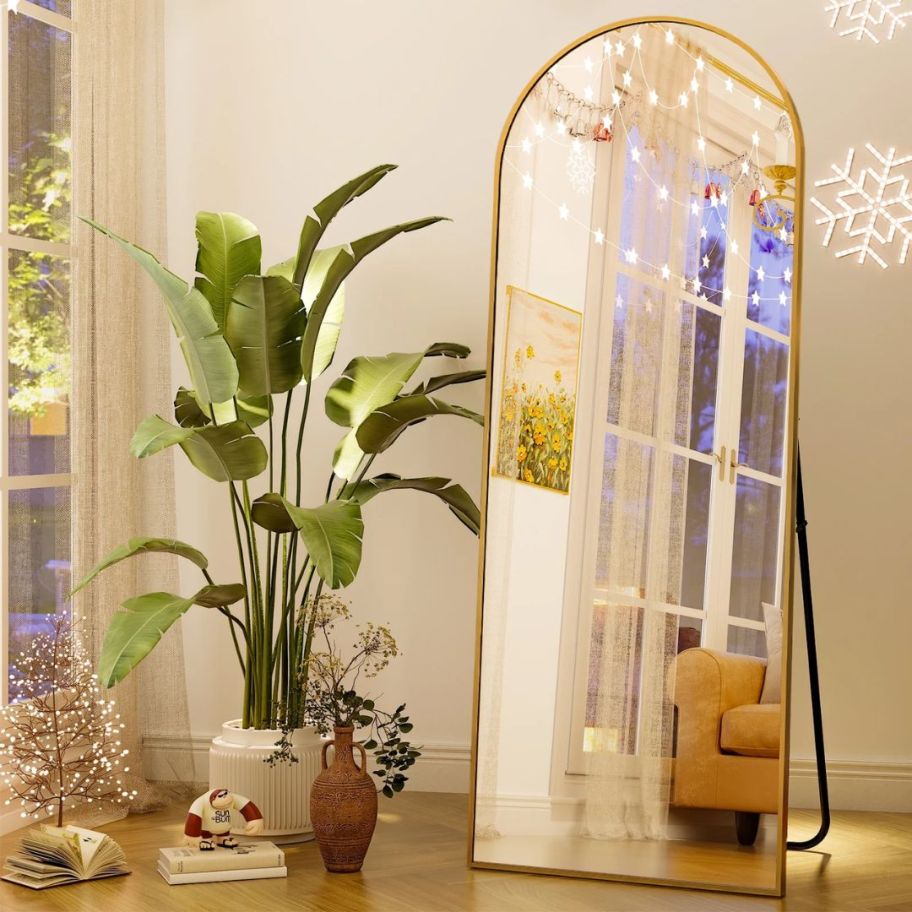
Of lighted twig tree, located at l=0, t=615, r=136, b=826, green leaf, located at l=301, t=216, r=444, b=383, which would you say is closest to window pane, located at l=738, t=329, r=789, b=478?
green leaf, located at l=301, t=216, r=444, b=383

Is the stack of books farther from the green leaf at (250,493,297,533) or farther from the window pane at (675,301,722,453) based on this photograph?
the window pane at (675,301,722,453)

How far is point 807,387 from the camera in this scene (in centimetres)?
363

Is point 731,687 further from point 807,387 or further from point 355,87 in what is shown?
point 355,87

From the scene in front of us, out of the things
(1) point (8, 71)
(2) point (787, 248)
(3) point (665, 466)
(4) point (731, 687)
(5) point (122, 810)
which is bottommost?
(5) point (122, 810)

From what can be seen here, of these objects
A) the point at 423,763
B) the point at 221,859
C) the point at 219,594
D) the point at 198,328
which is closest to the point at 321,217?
the point at 198,328

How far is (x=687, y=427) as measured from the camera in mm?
2816

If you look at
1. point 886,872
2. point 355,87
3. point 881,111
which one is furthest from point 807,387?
point 355,87

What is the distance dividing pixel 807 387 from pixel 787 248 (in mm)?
917

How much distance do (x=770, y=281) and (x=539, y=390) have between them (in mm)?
600

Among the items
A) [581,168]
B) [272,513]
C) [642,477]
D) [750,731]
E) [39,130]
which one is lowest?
[750,731]

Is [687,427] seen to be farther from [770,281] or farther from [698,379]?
[770,281]

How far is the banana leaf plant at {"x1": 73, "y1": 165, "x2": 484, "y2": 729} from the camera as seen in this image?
2.86 meters

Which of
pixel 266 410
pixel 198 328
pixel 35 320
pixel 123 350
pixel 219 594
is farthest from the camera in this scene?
pixel 123 350

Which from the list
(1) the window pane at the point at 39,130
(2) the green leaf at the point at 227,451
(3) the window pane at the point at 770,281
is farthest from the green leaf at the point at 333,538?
(1) the window pane at the point at 39,130
